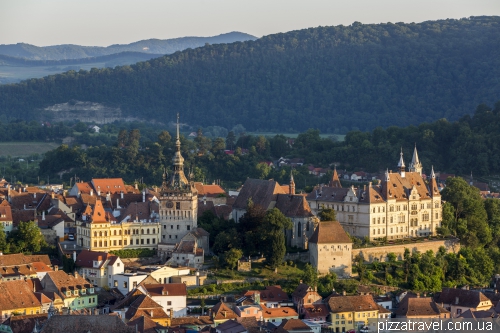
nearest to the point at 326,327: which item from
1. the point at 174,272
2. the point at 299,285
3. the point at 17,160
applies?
the point at 299,285

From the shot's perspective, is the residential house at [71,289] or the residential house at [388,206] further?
the residential house at [388,206]

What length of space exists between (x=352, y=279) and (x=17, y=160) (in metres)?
65.1

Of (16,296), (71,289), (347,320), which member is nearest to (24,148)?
(71,289)

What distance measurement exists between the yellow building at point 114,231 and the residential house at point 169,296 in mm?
7857

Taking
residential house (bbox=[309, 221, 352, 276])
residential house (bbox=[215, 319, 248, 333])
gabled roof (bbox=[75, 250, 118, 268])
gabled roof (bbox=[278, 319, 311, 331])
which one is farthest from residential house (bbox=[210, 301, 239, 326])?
residential house (bbox=[309, 221, 352, 276])

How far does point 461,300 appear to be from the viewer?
68.6 metres

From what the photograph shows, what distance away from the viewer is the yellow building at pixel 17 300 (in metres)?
61.4

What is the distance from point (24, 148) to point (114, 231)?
72.1 metres

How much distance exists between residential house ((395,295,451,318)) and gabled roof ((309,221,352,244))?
6.98m

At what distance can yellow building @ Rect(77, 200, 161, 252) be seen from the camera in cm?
7238

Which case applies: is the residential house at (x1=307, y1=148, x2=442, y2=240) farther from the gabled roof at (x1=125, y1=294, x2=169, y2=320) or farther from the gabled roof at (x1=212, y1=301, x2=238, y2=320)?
the gabled roof at (x1=125, y1=294, x2=169, y2=320)

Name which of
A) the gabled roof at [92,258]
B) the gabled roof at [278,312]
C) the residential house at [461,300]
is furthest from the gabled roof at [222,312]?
the residential house at [461,300]

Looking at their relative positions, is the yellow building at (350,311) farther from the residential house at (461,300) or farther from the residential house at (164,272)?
the residential house at (164,272)
